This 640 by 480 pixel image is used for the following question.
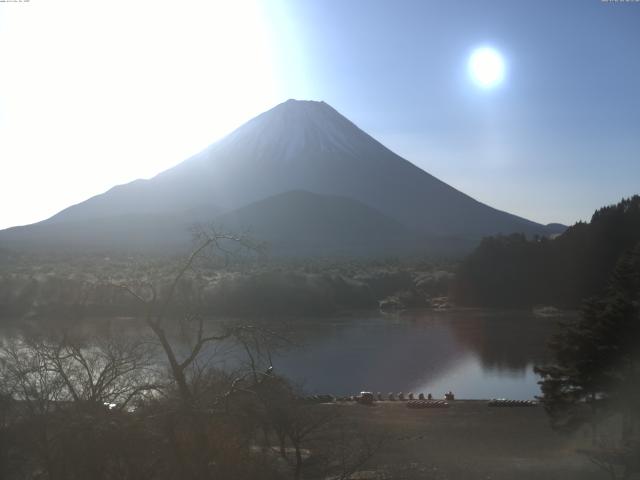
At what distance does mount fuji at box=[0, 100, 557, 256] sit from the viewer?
82.1 m

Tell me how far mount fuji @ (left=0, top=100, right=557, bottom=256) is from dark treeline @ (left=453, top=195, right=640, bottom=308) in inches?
1353

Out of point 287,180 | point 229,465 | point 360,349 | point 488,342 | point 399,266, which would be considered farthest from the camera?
point 287,180

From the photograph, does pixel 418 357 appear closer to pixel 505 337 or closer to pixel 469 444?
pixel 505 337

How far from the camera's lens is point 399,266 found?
195 feet

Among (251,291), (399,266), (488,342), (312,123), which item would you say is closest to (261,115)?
(312,123)

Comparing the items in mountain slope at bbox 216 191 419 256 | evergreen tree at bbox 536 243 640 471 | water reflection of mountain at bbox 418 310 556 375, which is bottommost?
water reflection of mountain at bbox 418 310 556 375

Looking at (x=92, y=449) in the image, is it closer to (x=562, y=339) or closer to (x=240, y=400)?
(x=240, y=400)

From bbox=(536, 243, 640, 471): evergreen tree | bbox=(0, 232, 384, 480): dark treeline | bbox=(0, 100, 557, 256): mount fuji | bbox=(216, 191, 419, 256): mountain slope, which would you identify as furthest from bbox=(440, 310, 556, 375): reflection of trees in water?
bbox=(216, 191, 419, 256): mountain slope

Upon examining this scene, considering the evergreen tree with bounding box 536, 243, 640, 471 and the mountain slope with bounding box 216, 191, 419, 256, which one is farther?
the mountain slope with bounding box 216, 191, 419, 256

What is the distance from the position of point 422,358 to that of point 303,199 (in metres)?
72.8

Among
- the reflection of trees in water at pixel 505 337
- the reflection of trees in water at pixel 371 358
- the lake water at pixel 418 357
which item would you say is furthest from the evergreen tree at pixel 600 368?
the reflection of trees in water at pixel 505 337

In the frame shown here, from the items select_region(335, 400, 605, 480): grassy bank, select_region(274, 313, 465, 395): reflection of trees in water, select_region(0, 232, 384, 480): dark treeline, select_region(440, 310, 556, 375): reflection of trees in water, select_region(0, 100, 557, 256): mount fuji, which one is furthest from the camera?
select_region(0, 100, 557, 256): mount fuji

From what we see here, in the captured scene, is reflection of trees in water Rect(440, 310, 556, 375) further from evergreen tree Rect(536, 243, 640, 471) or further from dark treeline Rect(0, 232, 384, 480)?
dark treeline Rect(0, 232, 384, 480)

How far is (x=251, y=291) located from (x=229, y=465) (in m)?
37.3
